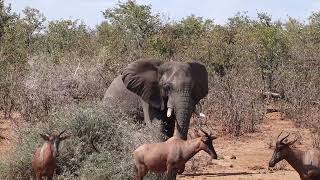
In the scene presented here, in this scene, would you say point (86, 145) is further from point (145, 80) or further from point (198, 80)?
point (198, 80)

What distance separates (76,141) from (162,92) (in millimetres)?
2515

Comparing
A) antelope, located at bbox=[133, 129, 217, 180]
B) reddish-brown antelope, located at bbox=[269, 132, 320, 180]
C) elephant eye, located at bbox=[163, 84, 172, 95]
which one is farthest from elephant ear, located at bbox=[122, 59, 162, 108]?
reddish-brown antelope, located at bbox=[269, 132, 320, 180]

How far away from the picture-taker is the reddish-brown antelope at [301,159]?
34.6ft

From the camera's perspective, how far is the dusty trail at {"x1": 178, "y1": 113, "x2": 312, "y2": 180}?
505 inches

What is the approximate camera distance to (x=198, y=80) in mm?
13711

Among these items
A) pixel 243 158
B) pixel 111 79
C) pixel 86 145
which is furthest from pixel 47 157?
pixel 111 79

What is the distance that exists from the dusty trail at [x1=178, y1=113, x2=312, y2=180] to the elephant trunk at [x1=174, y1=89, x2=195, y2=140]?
0.91m

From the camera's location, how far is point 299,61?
950 inches

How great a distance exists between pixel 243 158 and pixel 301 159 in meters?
4.85

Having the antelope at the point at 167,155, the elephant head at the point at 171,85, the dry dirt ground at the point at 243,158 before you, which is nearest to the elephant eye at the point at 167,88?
the elephant head at the point at 171,85

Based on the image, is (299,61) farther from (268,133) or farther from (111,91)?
(111,91)

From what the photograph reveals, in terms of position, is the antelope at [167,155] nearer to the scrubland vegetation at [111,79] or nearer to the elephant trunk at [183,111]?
the scrubland vegetation at [111,79]

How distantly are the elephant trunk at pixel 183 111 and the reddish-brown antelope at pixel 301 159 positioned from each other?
2081mm

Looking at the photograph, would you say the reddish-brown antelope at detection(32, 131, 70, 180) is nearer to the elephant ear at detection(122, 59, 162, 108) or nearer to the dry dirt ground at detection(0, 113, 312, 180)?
the dry dirt ground at detection(0, 113, 312, 180)
